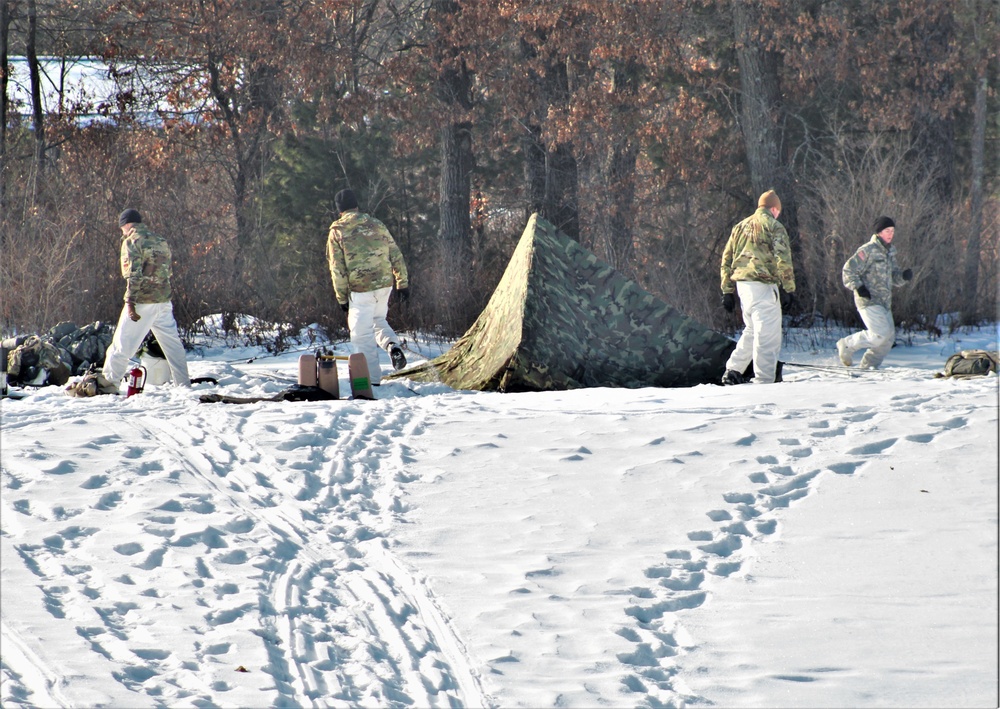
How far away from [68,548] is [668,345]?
255 inches

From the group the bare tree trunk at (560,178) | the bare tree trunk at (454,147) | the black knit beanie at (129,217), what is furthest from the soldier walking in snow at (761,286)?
the bare tree trunk at (560,178)

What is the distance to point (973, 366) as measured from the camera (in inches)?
381

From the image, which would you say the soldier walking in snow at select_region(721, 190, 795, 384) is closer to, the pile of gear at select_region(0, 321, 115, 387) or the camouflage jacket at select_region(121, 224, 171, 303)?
the camouflage jacket at select_region(121, 224, 171, 303)

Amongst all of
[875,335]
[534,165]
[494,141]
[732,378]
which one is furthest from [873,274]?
[494,141]

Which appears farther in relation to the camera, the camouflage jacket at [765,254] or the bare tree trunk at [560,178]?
the bare tree trunk at [560,178]

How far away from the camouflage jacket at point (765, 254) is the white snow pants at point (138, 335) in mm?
5317

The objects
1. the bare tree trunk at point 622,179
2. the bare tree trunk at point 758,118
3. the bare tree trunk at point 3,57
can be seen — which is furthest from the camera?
the bare tree trunk at point 622,179

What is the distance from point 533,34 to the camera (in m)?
17.6

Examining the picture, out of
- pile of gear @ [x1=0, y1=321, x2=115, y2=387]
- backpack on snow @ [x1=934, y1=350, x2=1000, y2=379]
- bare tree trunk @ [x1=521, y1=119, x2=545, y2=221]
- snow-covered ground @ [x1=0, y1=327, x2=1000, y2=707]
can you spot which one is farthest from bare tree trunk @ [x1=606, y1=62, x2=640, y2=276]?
snow-covered ground @ [x1=0, y1=327, x2=1000, y2=707]

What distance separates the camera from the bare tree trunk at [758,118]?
16812 millimetres

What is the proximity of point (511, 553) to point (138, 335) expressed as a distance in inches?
219

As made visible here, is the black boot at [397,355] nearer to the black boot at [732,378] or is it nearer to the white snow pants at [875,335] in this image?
the black boot at [732,378]

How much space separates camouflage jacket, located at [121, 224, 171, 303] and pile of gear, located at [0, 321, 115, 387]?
5.60 ft

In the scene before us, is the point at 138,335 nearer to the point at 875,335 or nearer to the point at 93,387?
the point at 93,387
